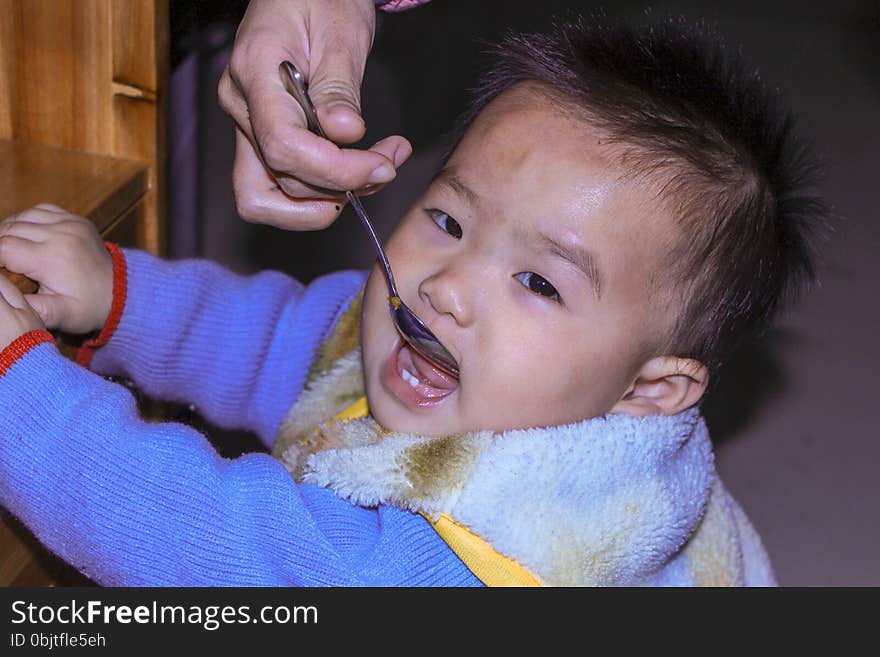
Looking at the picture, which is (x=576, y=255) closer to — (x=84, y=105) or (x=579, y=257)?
(x=579, y=257)

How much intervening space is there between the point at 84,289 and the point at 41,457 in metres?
0.14

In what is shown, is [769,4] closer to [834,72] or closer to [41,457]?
[834,72]

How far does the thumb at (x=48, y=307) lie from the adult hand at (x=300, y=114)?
0.42 ft

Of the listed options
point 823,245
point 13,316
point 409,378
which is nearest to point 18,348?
point 13,316

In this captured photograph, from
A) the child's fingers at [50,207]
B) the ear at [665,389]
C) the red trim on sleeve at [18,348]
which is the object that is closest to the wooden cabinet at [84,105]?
the child's fingers at [50,207]

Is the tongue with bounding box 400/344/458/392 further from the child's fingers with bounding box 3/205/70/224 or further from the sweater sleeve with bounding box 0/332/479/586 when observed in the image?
the child's fingers with bounding box 3/205/70/224

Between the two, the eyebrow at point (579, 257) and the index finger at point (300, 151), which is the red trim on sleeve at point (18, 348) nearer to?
the index finger at point (300, 151)

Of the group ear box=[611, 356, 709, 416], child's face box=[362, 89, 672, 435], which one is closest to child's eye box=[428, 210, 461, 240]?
child's face box=[362, 89, 672, 435]

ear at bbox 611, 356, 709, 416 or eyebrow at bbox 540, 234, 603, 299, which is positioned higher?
eyebrow at bbox 540, 234, 603, 299

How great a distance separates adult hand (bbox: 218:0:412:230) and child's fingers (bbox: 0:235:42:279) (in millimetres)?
127

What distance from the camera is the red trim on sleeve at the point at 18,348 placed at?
527 mm

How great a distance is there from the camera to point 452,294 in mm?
582

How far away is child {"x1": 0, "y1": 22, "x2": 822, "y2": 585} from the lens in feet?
1.77

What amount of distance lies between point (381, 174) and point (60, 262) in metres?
0.22
